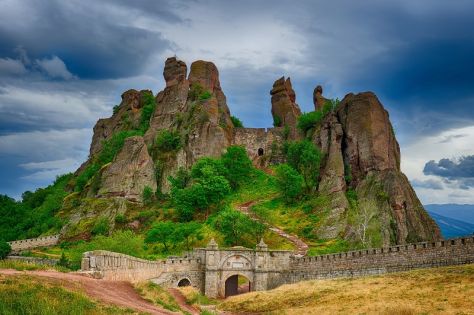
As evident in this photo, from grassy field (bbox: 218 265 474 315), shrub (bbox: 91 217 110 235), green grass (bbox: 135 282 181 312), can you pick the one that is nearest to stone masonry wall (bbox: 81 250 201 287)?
green grass (bbox: 135 282 181 312)

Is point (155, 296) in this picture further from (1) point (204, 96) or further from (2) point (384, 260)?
(1) point (204, 96)

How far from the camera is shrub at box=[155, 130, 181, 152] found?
94.9 meters

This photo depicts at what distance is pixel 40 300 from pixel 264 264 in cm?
3924

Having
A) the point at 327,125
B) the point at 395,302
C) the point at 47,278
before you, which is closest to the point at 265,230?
the point at 327,125

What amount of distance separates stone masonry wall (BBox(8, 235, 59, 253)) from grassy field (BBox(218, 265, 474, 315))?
1582 inches

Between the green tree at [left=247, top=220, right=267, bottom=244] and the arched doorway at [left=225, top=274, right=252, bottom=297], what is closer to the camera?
the arched doorway at [left=225, top=274, right=252, bottom=297]

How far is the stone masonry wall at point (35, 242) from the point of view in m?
79.0

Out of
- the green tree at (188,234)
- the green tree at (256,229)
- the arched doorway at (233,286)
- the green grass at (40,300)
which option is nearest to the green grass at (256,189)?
the green tree at (188,234)

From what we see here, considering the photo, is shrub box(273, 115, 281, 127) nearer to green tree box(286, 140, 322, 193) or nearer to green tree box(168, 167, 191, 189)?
green tree box(168, 167, 191, 189)

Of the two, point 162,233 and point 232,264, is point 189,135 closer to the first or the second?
point 162,233

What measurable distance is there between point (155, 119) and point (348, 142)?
40.4 meters

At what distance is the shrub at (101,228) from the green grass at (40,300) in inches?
2187

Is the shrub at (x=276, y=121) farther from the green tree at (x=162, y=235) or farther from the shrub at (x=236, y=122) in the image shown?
the green tree at (x=162, y=235)

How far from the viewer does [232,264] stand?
5838 centimetres
